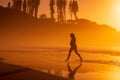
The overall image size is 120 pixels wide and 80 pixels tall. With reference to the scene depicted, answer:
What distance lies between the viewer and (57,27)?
337ft

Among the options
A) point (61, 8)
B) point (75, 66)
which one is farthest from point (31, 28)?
point (75, 66)

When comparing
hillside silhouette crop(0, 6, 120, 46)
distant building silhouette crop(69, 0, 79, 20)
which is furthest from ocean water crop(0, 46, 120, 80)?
distant building silhouette crop(69, 0, 79, 20)

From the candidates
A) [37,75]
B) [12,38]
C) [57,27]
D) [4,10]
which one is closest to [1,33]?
[12,38]

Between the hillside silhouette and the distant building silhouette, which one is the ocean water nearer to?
the hillside silhouette

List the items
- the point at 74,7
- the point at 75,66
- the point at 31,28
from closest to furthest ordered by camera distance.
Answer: the point at 75,66
the point at 31,28
the point at 74,7

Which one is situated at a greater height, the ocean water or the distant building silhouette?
the distant building silhouette

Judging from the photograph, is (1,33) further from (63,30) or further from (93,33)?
(93,33)

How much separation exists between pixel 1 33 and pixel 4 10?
42.2 ft

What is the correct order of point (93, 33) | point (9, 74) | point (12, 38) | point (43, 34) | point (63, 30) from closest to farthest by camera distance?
point (9, 74) < point (12, 38) < point (43, 34) < point (63, 30) < point (93, 33)

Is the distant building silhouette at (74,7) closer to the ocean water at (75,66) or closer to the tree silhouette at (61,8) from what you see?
the tree silhouette at (61,8)

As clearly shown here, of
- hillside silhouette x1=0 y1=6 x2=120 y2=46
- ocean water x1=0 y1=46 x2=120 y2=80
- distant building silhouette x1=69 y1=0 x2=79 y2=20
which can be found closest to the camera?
ocean water x1=0 y1=46 x2=120 y2=80

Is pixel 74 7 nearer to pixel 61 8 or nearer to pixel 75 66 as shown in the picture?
pixel 61 8

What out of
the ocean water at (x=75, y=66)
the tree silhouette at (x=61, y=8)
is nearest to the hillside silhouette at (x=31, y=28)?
the tree silhouette at (x=61, y=8)

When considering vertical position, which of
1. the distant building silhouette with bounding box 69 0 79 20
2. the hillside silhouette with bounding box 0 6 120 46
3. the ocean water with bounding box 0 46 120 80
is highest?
the distant building silhouette with bounding box 69 0 79 20
